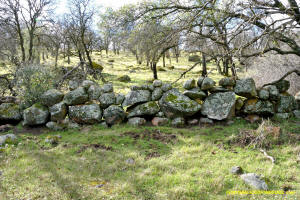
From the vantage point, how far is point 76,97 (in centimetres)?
707

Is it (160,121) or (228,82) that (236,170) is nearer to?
(160,121)

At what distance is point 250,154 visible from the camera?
463cm

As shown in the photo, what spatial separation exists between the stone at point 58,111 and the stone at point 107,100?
135 centimetres

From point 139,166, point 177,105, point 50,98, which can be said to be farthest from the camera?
point 50,98

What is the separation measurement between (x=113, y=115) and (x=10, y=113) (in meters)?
3.95

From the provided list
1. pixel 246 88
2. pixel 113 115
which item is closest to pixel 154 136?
pixel 113 115

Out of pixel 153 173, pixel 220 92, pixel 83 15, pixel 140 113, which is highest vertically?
pixel 83 15

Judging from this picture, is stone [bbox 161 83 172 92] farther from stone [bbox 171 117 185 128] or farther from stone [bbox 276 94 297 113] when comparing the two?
stone [bbox 276 94 297 113]

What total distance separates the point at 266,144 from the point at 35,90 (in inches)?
316

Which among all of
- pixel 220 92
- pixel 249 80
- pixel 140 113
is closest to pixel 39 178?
pixel 140 113

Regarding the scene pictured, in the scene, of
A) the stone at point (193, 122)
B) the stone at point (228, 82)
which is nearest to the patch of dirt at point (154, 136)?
the stone at point (193, 122)

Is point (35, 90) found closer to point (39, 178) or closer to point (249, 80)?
point (39, 178)

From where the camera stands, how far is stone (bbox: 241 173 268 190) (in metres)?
3.32

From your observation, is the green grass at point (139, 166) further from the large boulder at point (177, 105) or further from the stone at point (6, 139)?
the large boulder at point (177, 105)
